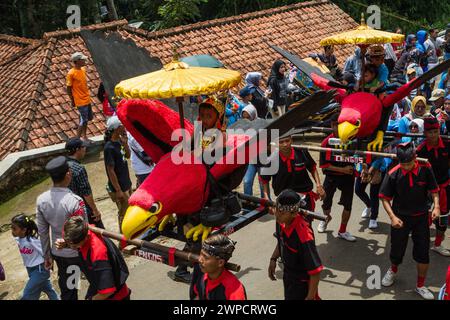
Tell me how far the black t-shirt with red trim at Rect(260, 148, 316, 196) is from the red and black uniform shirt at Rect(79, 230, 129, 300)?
2.56 meters

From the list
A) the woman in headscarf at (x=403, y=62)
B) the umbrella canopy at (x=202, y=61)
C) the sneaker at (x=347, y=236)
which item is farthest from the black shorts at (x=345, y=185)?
the woman in headscarf at (x=403, y=62)

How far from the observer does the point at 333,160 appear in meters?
6.57

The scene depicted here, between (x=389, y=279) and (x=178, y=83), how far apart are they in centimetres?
348

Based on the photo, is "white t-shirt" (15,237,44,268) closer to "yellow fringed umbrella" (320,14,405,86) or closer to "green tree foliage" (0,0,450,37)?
"yellow fringed umbrella" (320,14,405,86)

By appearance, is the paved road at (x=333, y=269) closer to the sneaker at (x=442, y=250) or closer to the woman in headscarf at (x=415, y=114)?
the sneaker at (x=442, y=250)

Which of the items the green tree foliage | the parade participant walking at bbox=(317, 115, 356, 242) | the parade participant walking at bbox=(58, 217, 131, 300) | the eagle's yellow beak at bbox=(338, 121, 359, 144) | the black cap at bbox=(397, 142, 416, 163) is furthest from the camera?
the green tree foliage

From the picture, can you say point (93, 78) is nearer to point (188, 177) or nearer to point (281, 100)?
point (281, 100)

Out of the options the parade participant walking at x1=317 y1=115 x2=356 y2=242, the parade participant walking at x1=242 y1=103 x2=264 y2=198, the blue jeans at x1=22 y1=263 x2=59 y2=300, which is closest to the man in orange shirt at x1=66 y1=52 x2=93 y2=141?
the parade participant walking at x1=242 y1=103 x2=264 y2=198

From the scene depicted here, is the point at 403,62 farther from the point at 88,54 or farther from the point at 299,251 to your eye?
the point at 299,251

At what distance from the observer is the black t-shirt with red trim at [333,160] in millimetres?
6051

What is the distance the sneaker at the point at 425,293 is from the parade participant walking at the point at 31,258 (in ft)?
13.1

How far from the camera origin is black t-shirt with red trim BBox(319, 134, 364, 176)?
6.05 m

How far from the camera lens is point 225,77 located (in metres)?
4.41
